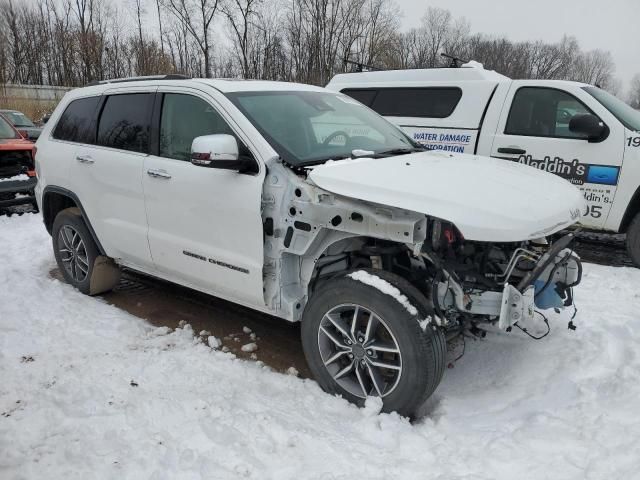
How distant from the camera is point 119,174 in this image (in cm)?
421

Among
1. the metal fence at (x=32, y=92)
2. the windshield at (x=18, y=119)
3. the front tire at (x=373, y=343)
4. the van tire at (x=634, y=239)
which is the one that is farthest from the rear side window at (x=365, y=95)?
the metal fence at (x=32, y=92)

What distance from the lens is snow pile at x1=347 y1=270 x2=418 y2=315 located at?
282 cm

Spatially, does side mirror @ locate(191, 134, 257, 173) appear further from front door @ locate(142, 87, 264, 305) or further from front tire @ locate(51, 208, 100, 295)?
front tire @ locate(51, 208, 100, 295)

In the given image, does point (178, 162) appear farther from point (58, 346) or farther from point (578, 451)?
point (578, 451)

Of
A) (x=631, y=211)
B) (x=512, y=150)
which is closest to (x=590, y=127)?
(x=512, y=150)

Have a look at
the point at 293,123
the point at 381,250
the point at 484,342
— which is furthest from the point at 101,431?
the point at 484,342

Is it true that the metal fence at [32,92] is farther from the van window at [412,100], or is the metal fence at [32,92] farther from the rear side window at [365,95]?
the van window at [412,100]

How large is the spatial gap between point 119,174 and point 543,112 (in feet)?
15.9

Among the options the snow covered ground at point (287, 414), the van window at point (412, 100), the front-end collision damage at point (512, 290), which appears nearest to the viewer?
the snow covered ground at point (287, 414)

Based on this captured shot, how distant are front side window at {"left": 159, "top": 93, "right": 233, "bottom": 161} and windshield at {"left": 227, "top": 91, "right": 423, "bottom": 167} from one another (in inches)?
8.6

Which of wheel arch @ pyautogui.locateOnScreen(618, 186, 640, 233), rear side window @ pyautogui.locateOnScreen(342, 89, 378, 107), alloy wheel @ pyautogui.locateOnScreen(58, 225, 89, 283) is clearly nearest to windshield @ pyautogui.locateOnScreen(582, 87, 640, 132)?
wheel arch @ pyautogui.locateOnScreen(618, 186, 640, 233)

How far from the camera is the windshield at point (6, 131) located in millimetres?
8969

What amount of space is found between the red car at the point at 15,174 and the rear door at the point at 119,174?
14.7ft

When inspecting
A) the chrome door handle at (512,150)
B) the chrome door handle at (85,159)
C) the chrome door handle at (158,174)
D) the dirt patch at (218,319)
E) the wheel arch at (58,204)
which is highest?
the chrome door handle at (158,174)
